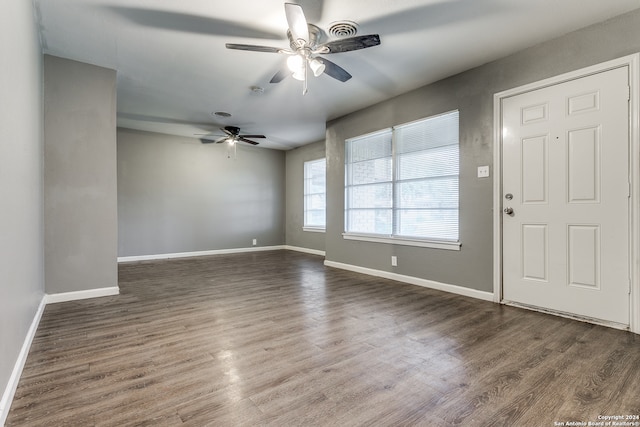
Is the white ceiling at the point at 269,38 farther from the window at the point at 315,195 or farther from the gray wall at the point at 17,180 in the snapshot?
the window at the point at 315,195

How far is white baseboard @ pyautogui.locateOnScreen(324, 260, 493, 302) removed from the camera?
11.3 feet

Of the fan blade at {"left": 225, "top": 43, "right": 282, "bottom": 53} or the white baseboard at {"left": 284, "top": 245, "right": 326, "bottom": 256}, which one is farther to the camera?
the white baseboard at {"left": 284, "top": 245, "right": 326, "bottom": 256}

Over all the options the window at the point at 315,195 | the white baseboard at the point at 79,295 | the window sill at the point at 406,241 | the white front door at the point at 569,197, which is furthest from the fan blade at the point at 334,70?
the window at the point at 315,195

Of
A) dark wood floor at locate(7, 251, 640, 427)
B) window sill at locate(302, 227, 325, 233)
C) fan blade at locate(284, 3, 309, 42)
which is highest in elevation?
fan blade at locate(284, 3, 309, 42)

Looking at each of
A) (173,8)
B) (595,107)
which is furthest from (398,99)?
(173,8)

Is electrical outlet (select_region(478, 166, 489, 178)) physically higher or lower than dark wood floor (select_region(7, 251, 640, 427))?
higher

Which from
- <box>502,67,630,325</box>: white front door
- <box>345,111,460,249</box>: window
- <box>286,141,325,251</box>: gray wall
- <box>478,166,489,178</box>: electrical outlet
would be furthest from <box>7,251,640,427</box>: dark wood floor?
<box>286,141,325,251</box>: gray wall

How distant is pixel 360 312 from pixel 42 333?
267 cm

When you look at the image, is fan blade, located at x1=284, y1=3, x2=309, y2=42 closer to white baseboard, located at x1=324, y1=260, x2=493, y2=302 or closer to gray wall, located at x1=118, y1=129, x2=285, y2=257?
white baseboard, located at x1=324, y1=260, x2=493, y2=302

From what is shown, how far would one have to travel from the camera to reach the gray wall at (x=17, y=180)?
1.46 meters

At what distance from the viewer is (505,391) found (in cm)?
165

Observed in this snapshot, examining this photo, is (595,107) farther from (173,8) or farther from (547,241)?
(173,8)

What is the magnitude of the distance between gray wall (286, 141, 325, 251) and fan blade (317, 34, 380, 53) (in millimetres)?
4504

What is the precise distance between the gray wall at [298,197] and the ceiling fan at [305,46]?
4274 mm
